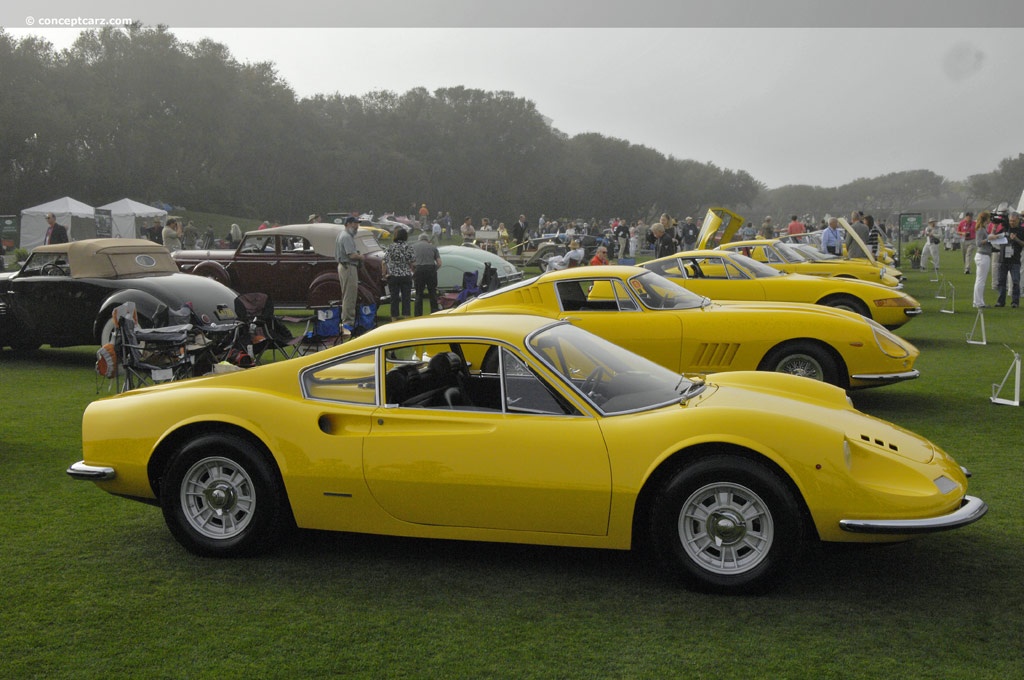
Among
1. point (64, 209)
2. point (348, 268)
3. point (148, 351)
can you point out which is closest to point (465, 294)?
point (348, 268)

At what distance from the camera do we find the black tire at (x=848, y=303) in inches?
545

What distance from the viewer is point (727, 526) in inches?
185

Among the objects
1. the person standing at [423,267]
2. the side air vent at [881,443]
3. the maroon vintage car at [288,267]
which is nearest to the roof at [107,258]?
the maroon vintage car at [288,267]

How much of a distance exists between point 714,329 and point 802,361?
866mm

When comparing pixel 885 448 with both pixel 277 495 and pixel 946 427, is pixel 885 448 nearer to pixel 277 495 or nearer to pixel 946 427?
pixel 277 495

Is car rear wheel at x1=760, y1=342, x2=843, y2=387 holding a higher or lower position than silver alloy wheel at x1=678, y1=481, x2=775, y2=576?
higher

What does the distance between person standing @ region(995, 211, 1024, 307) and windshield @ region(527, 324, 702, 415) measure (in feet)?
51.8

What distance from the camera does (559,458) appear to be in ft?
16.0

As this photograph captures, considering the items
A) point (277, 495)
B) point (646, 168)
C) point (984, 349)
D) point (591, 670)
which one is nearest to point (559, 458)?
point (591, 670)

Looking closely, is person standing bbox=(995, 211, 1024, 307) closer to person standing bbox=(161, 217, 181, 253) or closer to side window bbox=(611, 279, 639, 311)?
side window bbox=(611, 279, 639, 311)

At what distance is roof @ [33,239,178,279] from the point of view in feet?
43.5

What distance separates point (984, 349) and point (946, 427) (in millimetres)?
6052

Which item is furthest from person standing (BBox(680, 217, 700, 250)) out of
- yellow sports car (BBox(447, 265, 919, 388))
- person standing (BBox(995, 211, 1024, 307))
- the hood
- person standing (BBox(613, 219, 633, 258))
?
yellow sports car (BBox(447, 265, 919, 388))

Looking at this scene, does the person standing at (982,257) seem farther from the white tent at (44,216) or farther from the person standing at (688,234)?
the white tent at (44,216)
